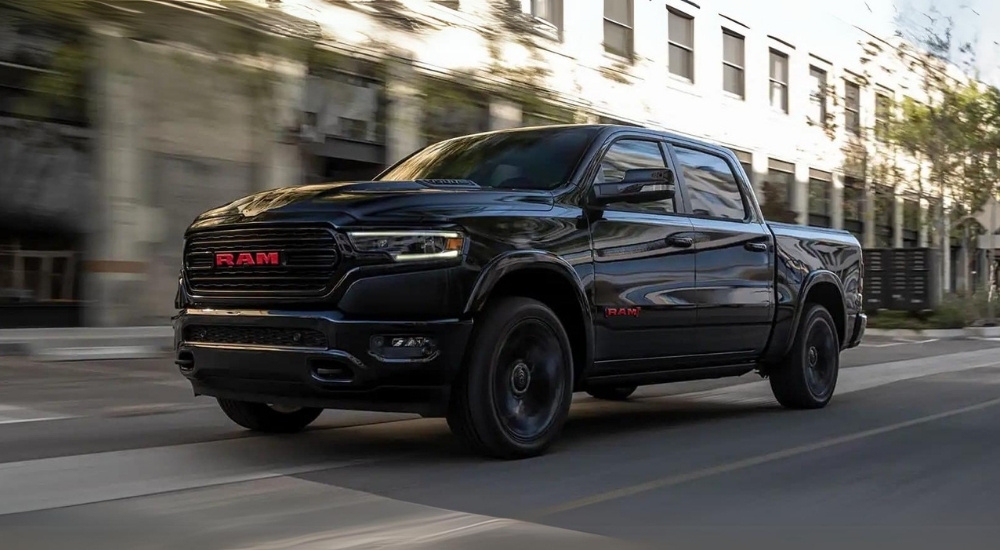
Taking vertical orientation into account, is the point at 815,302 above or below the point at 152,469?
above

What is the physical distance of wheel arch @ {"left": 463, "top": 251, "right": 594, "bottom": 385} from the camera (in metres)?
5.83

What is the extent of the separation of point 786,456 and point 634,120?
53.2 ft

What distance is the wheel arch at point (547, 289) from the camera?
19.1 ft

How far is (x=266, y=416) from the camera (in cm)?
701

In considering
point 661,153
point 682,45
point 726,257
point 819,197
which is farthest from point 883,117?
point 661,153

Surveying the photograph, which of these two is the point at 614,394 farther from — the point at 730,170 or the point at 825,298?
the point at 730,170

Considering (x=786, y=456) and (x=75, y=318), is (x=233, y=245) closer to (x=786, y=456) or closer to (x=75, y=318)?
(x=786, y=456)

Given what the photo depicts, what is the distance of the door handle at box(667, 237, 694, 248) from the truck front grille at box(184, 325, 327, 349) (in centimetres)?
264

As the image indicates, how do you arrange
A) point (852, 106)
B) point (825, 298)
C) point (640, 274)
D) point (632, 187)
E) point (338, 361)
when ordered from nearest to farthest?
1. point (338, 361)
2. point (632, 187)
3. point (640, 274)
4. point (825, 298)
5. point (852, 106)

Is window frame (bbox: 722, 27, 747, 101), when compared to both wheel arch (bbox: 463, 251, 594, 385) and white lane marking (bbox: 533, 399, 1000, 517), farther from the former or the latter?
wheel arch (bbox: 463, 251, 594, 385)

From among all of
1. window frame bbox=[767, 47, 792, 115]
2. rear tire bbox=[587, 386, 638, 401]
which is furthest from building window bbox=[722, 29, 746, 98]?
rear tire bbox=[587, 386, 638, 401]

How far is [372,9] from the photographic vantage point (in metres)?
8.60

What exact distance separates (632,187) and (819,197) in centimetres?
2875

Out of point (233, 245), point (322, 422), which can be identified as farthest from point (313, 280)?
point (322, 422)
